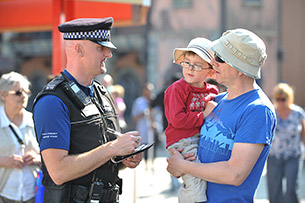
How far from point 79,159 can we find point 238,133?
88cm

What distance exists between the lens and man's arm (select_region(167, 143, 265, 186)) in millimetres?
2297

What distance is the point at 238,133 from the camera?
2.34 m

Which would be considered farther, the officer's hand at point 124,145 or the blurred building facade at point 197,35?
the blurred building facade at point 197,35

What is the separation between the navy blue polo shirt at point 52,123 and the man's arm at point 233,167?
0.76m

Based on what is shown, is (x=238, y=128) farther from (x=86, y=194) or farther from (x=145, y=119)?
(x=145, y=119)

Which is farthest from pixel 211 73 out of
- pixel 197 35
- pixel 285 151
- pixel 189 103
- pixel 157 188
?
pixel 197 35

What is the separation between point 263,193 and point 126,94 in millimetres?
12728

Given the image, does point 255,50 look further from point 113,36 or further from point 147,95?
point 113,36

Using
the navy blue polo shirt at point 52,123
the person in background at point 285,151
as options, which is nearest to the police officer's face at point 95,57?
the navy blue polo shirt at point 52,123

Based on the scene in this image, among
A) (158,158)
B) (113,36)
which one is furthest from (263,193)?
(113,36)

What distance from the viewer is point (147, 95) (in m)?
10.1

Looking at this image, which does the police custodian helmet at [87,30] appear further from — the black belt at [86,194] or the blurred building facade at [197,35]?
the blurred building facade at [197,35]

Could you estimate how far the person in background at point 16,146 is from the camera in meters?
3.71

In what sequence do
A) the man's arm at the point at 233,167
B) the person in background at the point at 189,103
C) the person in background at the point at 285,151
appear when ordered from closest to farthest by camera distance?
the man's arm at the point at 233,167
the person in background at the point at 189,103
the person in background at the point at 285,151
